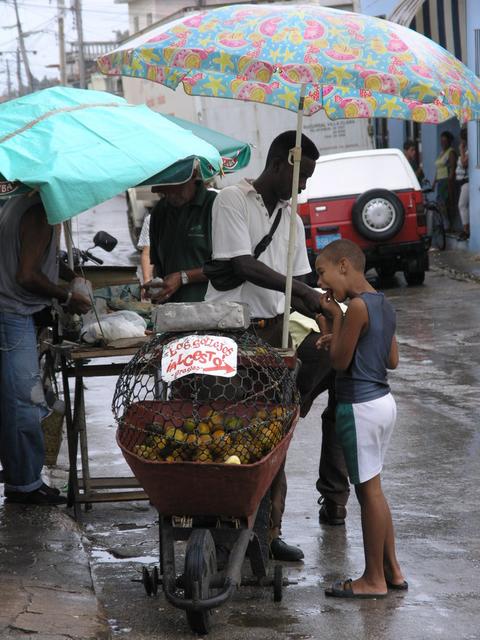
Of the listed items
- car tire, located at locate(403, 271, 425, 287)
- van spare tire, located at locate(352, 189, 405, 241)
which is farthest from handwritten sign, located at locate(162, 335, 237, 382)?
car tire, located at locate(403, 271, 425, 287)

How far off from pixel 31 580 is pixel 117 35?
77874mm

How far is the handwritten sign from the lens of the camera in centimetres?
468

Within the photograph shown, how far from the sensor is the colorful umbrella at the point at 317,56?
514cm

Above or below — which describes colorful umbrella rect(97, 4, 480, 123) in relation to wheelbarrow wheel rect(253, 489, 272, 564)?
above

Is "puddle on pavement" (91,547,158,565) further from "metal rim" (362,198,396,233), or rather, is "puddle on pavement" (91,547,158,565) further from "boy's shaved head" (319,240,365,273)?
"metal rim" (362,198,396,233)

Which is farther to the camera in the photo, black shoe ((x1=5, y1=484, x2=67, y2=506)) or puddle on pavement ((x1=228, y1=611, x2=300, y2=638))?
black shoe ((x1=5, y1=484, x2=67, y2=506))

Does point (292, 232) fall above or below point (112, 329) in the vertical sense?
above

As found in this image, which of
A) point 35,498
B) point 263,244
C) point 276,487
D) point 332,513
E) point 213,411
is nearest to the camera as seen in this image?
point 213,411

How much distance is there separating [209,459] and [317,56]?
6.23 ft

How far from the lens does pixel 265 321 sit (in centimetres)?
582

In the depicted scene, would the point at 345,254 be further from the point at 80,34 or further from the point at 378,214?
the point at 80,34

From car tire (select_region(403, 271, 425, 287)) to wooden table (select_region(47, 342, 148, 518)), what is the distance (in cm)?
1049

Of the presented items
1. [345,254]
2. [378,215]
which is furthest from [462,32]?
[345,254]

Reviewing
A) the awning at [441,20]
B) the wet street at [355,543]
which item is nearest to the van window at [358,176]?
the awning at [441,20]
